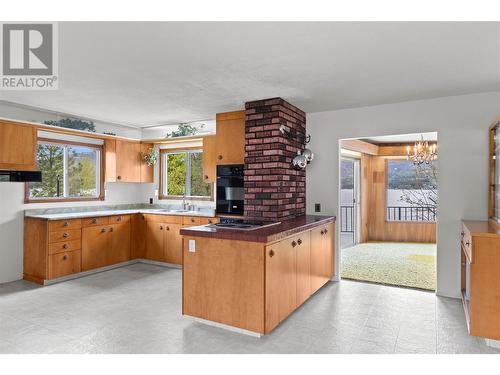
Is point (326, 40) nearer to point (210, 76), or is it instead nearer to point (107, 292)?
point (210, 76)

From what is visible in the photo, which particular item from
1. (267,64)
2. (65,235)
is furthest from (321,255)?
(65,235)

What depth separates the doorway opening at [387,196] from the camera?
7.26 m

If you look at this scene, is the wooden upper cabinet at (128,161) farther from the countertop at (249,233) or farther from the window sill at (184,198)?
the countertop at (249,233)

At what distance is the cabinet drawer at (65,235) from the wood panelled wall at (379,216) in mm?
5906

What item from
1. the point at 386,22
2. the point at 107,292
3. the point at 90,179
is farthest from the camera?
the point at 90,179

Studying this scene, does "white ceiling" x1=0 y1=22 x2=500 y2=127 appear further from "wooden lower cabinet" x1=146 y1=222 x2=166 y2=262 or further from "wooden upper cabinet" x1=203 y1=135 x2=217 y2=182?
"wooden lower cabinet" x1=146 y1=222 x2=166 y2=262

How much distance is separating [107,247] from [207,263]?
9.08 ft

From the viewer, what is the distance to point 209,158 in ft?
16.8

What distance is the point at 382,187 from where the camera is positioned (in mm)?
8000

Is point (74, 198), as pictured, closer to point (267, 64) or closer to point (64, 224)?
point (64, 224)

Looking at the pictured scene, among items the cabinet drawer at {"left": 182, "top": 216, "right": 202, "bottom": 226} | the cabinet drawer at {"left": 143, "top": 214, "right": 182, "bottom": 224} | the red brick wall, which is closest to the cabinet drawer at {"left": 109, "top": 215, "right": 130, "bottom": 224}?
the cabinet drawer at {"left": 143, "top": 214, "right": 182, "bottom": 224}

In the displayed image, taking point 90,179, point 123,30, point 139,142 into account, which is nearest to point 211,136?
point 139,142

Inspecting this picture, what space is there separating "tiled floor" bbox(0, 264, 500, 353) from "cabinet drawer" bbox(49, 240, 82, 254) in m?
0.46

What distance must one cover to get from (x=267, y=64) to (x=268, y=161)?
4.43 feet
